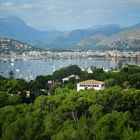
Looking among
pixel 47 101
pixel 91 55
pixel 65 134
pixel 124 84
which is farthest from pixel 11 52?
pixel 65 134

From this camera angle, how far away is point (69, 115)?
2953 centimetres

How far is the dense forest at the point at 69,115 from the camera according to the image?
20547mm

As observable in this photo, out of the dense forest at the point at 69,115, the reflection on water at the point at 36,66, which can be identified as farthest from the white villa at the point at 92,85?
the reflection on water at the point at 36,66

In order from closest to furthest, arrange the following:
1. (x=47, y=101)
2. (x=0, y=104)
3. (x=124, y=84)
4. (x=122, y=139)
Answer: (x=122, y=139) → (x=0, y=104) → (x=47, y=101) → (x=124, y=84)

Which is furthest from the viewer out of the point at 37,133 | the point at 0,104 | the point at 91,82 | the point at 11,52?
the point at 11,52

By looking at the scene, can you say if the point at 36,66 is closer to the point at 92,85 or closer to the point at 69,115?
the point at 92,85

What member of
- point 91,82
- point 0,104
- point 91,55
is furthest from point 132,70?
point 91,55

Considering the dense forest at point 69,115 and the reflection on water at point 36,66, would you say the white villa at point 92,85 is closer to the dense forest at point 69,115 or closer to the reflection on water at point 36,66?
the dense forest at point 69,115

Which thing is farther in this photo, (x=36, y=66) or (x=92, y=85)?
(x=36, y=66)

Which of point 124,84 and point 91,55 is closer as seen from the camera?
point 124,84

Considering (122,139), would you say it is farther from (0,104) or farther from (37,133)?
(0,104)

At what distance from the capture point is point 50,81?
60750 mm

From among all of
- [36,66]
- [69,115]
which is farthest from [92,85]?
[36,66]

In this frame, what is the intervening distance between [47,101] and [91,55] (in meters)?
168
